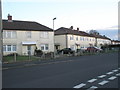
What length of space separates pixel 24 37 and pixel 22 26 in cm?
299

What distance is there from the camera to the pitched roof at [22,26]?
4973 centimetres

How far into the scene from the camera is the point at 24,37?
5094cm

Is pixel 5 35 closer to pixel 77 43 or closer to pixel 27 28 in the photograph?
pixel 27 28

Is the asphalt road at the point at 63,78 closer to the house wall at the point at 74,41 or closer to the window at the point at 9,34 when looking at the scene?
the window at the point at 9,34

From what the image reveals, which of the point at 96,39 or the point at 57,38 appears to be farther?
the point at 96,39

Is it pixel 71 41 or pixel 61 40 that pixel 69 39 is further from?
pixel 61 40

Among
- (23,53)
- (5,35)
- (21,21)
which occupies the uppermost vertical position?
(21,21)

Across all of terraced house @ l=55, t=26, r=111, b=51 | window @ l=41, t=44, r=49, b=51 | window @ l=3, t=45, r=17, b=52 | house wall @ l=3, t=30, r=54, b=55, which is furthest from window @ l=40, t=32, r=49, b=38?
terraced house @ l=55, t=26, r=111, b=51

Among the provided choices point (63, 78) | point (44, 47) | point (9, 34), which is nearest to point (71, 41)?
point (44, 47)

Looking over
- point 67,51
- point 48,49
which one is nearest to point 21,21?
point 48,49

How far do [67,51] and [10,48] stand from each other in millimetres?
13887

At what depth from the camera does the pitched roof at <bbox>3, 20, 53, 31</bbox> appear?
49.7 metres

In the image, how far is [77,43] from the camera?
73.8 meters

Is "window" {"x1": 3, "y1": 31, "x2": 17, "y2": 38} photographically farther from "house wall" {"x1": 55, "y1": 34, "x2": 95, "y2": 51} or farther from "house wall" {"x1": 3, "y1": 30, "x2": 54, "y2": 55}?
"house wall" {"x1": 55, "y1": 34, "x2": 95, "y2": 51}
